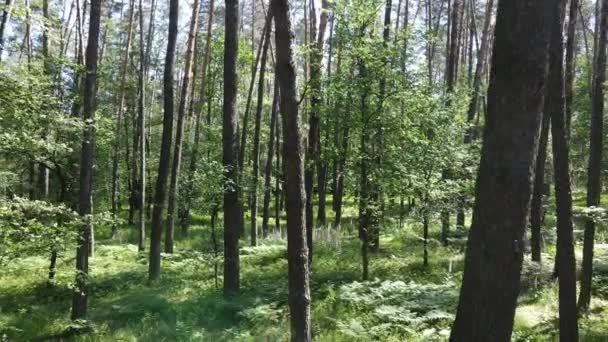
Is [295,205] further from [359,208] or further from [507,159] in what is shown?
[359,208]

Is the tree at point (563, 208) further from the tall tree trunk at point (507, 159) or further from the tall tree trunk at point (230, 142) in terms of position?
the tall tree trunk at point (230, 142)

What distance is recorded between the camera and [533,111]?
2785 millimetres

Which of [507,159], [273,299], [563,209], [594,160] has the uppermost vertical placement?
[594,160]

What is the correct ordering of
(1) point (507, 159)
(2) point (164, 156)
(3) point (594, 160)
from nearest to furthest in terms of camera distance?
(1) point (507, 159) → (3) point (594, 160) → (2) point (164, 156)

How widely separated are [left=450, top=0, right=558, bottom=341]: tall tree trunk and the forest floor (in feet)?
14.0

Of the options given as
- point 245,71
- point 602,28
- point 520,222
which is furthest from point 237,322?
point 245,71

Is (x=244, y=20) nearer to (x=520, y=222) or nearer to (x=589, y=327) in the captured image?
(x=589, y=327)

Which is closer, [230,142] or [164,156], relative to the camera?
[230,142]

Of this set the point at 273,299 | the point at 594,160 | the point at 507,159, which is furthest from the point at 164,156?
the point at 507,159

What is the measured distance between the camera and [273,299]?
10.1m

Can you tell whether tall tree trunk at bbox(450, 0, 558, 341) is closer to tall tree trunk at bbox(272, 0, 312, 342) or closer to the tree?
tall tree trunk at bbox(272, 0, 312, 342)

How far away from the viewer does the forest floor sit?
25.7 ft

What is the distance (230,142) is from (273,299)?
3.40 meters

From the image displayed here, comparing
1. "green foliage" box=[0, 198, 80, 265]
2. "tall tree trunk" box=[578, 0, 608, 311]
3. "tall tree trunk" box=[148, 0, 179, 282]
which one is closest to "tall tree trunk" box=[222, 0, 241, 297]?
"tall tree trunk" box=[148, 0, 179, 282]
